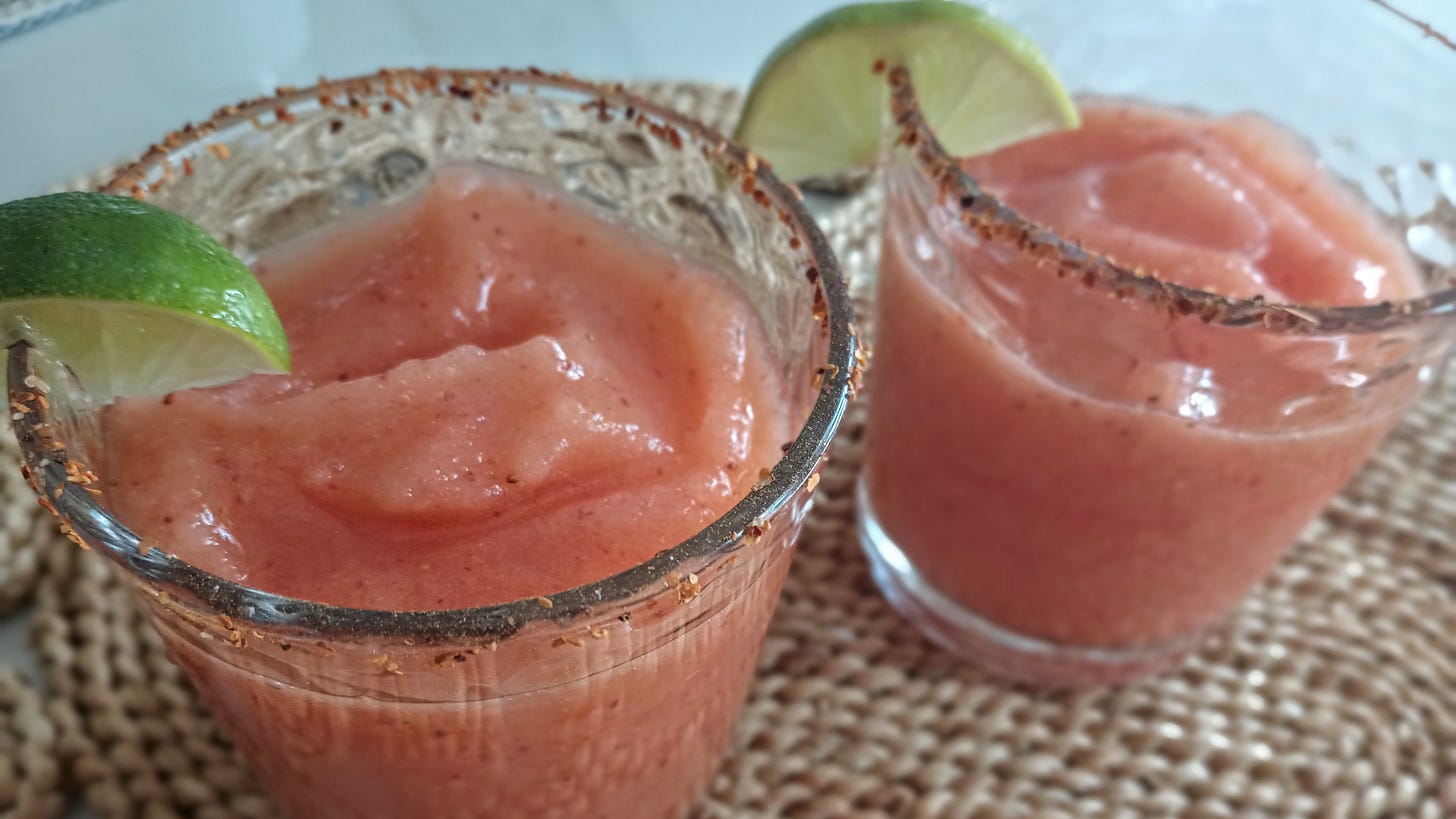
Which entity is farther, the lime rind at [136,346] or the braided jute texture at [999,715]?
the braided jute texture at [999,715]

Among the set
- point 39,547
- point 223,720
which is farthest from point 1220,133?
point 39,547

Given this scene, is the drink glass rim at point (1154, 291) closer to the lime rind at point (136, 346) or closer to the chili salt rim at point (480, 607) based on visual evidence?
the chili salt rim at point (480, 607)

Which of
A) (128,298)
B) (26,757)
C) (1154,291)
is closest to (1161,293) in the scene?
(1154,291)

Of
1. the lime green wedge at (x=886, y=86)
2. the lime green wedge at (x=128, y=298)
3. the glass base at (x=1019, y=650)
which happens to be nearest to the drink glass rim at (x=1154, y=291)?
the lime green wedge at (x=886, y=86)

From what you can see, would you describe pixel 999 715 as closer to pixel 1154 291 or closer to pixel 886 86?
pixel 1154 291

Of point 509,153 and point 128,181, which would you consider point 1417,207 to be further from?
point 128,181
